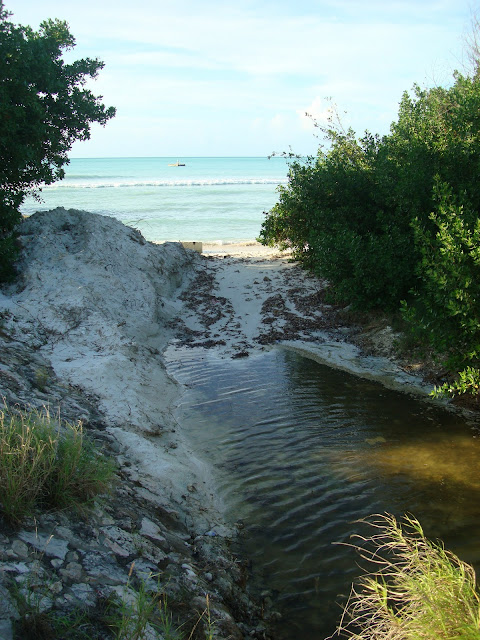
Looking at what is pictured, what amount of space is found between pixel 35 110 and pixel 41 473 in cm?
937

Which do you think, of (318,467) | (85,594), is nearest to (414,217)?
(318,467)

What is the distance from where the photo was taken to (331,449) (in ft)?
22.5

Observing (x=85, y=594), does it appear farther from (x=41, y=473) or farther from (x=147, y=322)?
(x=147, y=322)

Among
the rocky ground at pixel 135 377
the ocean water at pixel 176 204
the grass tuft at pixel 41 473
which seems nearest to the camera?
the rocky ground at pixel 135 377

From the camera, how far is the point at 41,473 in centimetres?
401

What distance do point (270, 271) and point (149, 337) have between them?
258 inches

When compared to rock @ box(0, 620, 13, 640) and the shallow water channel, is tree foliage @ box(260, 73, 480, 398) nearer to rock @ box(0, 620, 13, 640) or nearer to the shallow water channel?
the shallow water channel

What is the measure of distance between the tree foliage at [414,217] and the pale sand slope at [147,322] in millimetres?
1586

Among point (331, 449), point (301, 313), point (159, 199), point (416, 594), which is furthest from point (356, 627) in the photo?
point (159, 199)

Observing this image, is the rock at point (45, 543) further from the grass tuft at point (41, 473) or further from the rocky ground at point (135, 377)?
the grass tuft at point (41, 473)

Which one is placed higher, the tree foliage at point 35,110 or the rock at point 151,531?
the tree foliage at point 35,110

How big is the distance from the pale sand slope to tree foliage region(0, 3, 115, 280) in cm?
114

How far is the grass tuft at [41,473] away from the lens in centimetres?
374

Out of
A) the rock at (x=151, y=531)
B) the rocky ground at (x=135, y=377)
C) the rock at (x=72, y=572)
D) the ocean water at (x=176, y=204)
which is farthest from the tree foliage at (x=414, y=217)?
the ocean water at (x=176, y=204)
